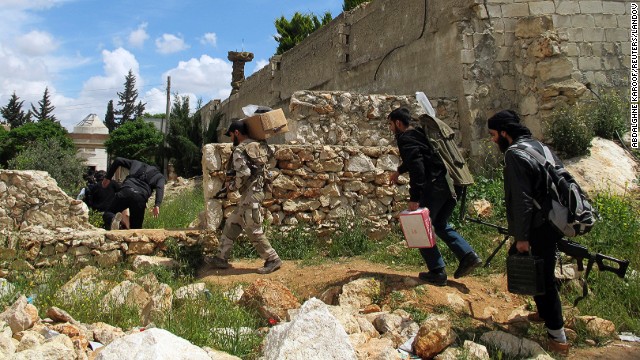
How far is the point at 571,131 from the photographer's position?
7.59 meters

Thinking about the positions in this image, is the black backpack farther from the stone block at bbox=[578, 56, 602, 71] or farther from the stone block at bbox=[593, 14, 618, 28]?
the stone block at bbox=[593, 14, 618, 28]

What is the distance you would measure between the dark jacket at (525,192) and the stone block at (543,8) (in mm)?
5725

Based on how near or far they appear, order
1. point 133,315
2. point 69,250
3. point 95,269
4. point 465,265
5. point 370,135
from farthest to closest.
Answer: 1. point 370,135
2. point 69,250
3. point 95,269
4. point 465,265
5. point 133,315

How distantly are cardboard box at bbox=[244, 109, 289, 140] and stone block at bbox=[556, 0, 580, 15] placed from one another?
17.4ft

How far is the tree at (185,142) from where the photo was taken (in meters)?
18.5

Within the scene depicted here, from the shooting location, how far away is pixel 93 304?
4.17m

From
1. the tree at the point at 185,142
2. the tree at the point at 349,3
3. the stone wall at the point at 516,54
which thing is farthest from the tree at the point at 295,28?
the stone wall at the point at 516,54

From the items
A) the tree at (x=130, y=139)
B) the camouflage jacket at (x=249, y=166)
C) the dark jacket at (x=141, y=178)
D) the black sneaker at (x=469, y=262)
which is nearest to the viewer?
the black sneaker at (x=469, y=262)

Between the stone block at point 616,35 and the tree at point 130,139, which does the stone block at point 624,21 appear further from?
the tree at point 130,139

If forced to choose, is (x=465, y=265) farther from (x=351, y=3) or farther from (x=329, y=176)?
(x=351, y=3)

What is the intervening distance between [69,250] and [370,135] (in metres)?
4.39

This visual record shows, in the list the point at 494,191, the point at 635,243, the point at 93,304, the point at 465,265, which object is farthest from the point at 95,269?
the point at 635,243

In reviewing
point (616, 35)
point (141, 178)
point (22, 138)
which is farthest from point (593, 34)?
point (22, 138)

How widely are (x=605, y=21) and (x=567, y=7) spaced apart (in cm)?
68
